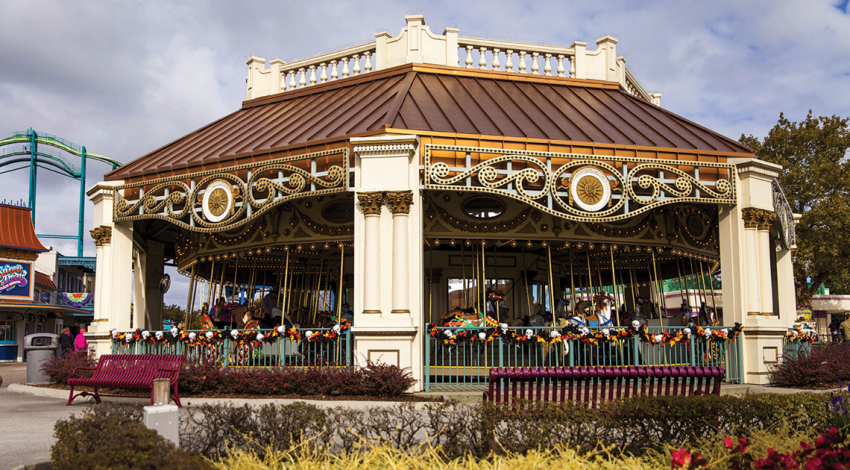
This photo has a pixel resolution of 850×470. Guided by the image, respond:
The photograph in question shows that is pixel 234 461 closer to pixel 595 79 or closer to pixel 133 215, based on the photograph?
pixel 133 215

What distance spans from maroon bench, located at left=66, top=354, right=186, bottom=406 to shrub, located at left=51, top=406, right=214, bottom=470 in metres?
5.72

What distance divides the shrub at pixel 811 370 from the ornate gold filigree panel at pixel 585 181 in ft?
13.0

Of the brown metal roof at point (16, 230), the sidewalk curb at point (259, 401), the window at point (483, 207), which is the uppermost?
the brown metal roof at point (16, 230)

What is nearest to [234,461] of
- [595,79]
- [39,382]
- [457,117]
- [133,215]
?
[457,117]

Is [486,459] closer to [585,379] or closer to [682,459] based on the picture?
[682,459]

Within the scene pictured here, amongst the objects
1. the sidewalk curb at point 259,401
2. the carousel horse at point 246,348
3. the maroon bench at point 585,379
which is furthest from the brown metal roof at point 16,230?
the maroon bench at point 585,379

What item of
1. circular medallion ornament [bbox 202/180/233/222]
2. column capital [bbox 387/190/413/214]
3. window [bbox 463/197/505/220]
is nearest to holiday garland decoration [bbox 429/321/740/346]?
column capital [bbox 387/190/413/214]

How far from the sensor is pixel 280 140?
669 inches

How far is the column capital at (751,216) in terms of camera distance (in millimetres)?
16109

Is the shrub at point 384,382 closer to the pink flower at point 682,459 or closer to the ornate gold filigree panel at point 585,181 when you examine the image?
the ornate gold filigree panel at point 585,181

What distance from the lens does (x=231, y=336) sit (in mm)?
15227

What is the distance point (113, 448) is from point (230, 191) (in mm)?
11411

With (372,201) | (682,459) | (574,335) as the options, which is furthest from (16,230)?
(682,459)

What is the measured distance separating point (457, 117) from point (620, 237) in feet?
18.3
